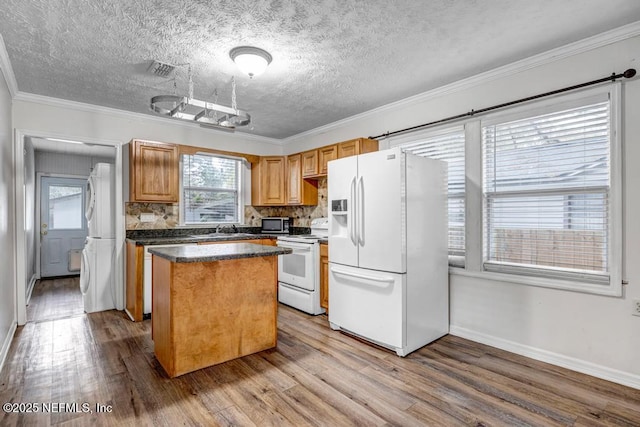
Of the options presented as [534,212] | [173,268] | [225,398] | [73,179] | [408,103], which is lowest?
[225,398]

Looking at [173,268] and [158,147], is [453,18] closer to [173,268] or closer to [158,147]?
[173,268]

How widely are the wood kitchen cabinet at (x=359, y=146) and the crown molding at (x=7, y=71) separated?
129 inches

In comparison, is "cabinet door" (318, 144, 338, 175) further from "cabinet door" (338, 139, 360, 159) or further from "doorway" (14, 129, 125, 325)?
"doorway" (14, 129, 125, 325)

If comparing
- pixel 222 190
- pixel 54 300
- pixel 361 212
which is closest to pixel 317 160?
pixel 222 190

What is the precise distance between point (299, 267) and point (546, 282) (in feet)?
8.42

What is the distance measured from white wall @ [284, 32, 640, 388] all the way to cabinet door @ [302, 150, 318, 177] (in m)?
1.64

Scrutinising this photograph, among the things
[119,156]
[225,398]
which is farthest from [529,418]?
[119,156]

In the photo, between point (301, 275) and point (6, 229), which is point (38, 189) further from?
point (301, 275)

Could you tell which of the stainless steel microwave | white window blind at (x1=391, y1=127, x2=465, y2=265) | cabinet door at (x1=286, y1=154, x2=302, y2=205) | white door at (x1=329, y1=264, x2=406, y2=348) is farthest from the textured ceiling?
the stainless steel microwave

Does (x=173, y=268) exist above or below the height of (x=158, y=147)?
below

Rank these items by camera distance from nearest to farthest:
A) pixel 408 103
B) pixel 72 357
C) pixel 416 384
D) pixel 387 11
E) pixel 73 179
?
pixel 387 11
pixel 416 384
pixel 72 357
pixel 408 103
pixel 73 179

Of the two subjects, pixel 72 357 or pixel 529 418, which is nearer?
pixel 529 418

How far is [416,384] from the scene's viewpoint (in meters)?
2.36

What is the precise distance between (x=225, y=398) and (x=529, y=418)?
6.22ft
